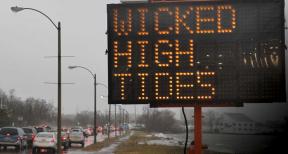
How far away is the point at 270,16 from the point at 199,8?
165 centimetres

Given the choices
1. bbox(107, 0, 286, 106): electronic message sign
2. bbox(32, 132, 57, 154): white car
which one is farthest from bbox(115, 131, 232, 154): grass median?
bbox(107, 0, 286, 106): electronic message sign

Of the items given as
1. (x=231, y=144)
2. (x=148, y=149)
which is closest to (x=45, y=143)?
(x=148, y=149)

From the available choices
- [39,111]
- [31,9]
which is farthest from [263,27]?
[39,111]

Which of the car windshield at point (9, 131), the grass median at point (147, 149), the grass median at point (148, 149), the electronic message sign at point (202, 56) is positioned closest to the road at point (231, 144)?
the grass median at point (148, 149)

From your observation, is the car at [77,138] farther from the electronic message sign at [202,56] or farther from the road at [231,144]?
the electronic message sign at [202,56]

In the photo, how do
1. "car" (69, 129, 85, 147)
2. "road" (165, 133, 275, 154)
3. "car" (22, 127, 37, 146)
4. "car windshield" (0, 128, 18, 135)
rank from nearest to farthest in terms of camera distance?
"car windshield" (0, 128, 18, 135) < "car" (22, 127, 37, 146) < "car" (69, 129, 85, 147) < "road" (165, 133, 275, 154)

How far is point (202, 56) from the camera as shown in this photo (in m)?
13.4

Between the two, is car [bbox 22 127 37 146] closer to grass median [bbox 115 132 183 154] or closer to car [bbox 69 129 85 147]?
car [bbox 69 129 85 147]

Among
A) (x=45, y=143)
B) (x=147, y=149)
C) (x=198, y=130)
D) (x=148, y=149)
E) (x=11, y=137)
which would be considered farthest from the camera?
(x=148, y=149)

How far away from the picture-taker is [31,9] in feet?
74.1

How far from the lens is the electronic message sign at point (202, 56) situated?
1326 centimetres

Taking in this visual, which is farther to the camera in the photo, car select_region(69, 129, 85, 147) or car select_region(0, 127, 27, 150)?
car select_region(69, 129, 85, 147)

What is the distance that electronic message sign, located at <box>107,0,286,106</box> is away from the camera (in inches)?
522

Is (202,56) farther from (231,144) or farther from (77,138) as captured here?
(231,144)
